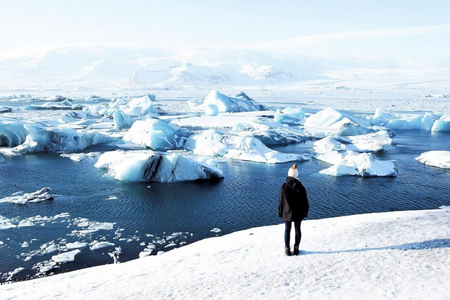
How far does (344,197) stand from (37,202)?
11972mm

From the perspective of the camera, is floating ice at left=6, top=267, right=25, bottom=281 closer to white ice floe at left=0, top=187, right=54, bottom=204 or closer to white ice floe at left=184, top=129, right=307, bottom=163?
white ice floe at left=0, top=187, right=54, bottom=204

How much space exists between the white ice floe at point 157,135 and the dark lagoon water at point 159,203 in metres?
6.06

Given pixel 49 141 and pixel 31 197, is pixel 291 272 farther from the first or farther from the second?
pixel 49 141

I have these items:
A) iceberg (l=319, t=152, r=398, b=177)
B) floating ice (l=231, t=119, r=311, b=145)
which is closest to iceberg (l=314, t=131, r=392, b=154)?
floating ice (l=231, t=119, r=311, b=145)

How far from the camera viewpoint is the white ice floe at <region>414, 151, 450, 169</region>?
71.3ft

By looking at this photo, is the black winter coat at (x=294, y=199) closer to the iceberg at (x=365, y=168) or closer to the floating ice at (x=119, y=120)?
the iceberg at (x=365, y=168)

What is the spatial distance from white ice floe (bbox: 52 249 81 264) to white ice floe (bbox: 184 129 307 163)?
46.3 ft

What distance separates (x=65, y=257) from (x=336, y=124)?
28902 mm

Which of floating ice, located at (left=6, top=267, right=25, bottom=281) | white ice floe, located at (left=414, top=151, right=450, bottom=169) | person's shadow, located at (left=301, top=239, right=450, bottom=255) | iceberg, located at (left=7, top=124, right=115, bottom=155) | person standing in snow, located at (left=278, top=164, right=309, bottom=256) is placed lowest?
white ice floe, located at (left=414, top=151, right=450, bottom=169)

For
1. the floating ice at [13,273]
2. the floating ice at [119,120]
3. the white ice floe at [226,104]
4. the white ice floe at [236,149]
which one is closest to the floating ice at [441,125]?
the white ice floe at [236,149]

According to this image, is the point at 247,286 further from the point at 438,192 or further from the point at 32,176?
the point at 32,176

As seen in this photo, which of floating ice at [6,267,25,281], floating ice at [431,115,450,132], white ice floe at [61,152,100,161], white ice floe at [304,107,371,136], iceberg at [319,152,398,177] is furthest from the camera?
floating ice at [431,115,450,132]

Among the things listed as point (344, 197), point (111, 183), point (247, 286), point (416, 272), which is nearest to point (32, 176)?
point (111, 183)

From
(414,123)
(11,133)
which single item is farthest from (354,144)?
(11,133)
